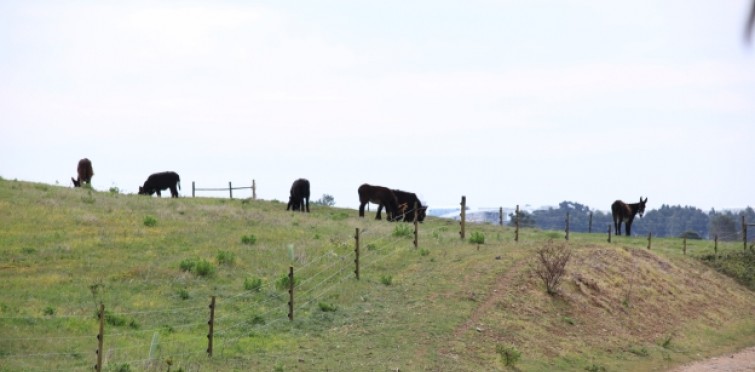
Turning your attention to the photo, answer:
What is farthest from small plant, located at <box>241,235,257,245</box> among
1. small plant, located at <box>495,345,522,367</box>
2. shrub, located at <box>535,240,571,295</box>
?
small plant, located at <box>495,345,522,367</box>

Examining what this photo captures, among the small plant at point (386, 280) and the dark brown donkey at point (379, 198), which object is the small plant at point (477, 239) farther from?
the dark brown donkey at point (379, 198)

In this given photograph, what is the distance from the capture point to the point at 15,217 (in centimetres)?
2981

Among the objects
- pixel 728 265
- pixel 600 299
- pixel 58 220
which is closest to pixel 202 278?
pixel 58 220

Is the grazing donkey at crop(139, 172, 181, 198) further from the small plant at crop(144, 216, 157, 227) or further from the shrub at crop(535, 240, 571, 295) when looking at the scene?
the shrub at crop(535, 240, 571, 295)

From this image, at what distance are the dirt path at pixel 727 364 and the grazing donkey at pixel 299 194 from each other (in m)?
23.1

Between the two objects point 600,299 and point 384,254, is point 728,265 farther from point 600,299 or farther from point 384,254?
point 384,254

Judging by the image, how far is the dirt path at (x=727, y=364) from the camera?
885 inches

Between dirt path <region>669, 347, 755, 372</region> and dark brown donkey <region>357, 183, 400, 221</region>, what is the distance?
2067 centimetres

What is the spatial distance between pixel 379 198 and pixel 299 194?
12.0ft

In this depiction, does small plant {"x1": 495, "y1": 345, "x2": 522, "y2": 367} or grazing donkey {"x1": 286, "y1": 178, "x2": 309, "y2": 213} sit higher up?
grazing donkey {"x1": 286, "y1": 178, "x2": 309, "y2": 213}

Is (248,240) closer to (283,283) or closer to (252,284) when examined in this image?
(283,283)

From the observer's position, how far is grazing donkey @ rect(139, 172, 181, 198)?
48562 mm

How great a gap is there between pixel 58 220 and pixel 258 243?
6.50 meters

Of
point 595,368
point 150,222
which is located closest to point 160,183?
point 150,222
